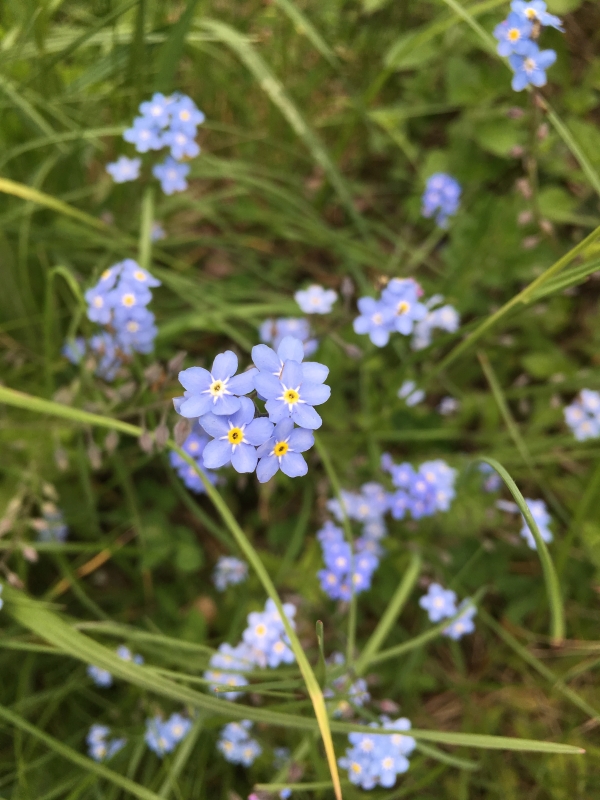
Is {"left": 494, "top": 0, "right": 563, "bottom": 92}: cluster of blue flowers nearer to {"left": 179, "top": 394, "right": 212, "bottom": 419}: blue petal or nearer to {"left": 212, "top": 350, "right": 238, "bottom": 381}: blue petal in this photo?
{"left": 212, "top": 350, "right": 238, "bottom": 381}: blue petal

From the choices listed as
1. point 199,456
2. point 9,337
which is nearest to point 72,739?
point 199,456

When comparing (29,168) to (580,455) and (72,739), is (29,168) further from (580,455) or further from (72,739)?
(580,455)

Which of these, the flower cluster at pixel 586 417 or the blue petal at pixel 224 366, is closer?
the blue petal at pixel 224 366

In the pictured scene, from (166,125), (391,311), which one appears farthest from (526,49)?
(166,125)

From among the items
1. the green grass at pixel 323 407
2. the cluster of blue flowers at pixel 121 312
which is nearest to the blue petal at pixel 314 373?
the green grass at pixel 323 407

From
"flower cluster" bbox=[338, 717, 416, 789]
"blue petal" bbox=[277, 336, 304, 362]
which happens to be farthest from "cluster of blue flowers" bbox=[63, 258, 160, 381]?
"flower cluster" bbox=[338, 717, 416, 789]

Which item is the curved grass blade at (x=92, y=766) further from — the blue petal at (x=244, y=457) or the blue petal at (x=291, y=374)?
the blue petal at (x=291, y=374)

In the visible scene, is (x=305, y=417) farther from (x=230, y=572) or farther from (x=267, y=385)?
(x=230, y=572)
